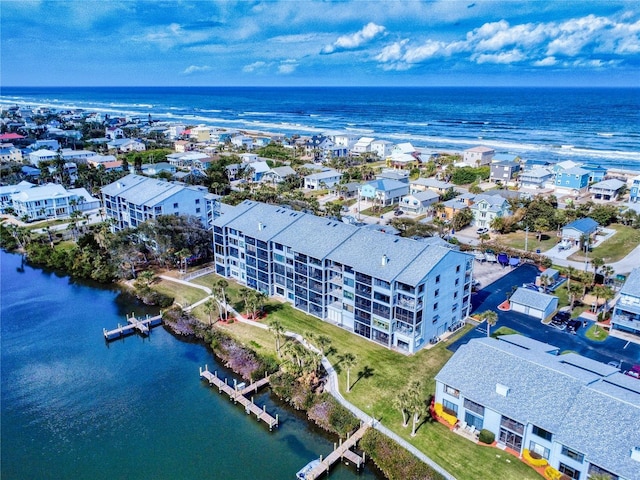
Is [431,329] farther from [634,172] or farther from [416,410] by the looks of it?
[634,172]

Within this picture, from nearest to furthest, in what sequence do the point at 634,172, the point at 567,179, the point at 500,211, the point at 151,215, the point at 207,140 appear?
the point at 151,215 < the point at 500,211 < the point at 567,179 < the point at 634,172 < the point at 207,140

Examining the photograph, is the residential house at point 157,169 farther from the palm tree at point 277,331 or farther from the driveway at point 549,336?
the driveway at point 549,336

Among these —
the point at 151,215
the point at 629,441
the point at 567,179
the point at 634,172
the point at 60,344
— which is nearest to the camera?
the point at 629,441

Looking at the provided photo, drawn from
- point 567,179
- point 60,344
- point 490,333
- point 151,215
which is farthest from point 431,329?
point 567,179

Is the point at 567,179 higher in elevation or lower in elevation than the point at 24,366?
higher

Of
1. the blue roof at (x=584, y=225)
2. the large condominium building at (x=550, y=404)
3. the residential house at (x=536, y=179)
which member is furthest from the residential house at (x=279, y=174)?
the large condominium building at (x=550, y=404)

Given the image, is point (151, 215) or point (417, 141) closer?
point (151, 215)
